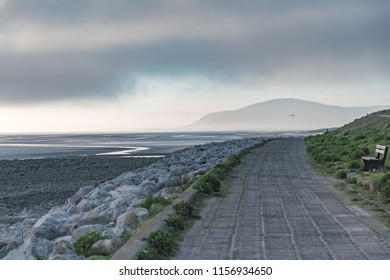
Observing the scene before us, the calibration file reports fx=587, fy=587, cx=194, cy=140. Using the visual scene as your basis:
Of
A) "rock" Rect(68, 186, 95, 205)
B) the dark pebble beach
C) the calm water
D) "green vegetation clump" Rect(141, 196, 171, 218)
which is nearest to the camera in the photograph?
"green vegetation clump" Rect(141, 196, 171, 218)

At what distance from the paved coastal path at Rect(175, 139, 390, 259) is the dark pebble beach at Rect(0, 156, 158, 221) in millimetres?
9348

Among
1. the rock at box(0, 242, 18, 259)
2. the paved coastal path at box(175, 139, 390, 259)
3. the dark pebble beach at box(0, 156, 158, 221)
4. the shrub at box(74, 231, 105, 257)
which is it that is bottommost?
the dark pebble beach at box(0, 156, 158, 221)

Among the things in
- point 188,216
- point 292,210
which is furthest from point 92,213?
point 292,210

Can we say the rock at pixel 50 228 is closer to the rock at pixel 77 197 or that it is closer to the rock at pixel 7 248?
the rock at pixel 7 248

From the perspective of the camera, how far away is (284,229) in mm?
9508

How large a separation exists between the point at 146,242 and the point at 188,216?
2.82m

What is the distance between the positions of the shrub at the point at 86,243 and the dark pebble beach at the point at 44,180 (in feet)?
34.1

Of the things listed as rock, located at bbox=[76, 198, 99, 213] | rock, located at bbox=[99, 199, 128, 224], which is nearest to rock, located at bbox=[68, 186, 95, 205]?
rock, located at bbox=[76, 198, 99, 213]

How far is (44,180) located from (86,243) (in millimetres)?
24011

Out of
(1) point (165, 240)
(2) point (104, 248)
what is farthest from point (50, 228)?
(1) point (165, 240)

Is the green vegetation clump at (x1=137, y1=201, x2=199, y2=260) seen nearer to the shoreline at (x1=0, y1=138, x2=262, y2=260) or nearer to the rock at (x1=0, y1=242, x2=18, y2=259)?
the shoreline at (x1=0, y1=138, x2=262, y2=260)

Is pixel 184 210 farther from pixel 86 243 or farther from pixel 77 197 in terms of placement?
pixel 77 197

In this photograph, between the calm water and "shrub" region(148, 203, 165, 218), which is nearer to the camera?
"shrub" region(148, 203, 165, 218)

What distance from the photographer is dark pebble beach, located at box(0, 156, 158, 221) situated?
73.2 feet
